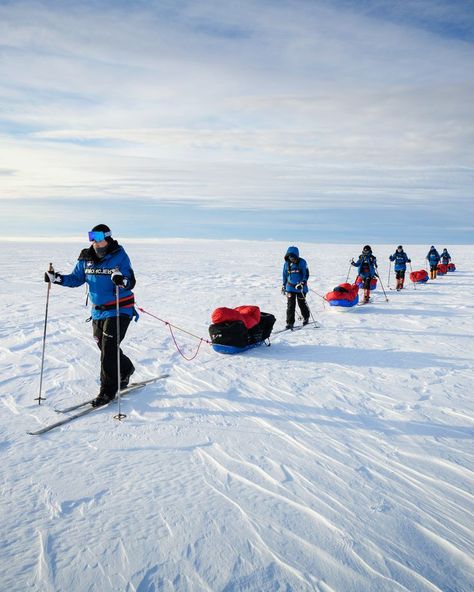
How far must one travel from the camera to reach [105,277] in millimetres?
4750

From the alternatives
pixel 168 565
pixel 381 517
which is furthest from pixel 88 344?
pixel 381 517

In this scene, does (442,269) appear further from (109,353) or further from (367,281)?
(109,353)

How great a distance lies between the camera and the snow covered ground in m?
2.51

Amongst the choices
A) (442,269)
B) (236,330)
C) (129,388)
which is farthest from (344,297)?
(442,269)

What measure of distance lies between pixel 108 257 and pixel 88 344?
327 cm

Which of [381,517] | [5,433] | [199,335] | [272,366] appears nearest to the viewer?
[381,517]

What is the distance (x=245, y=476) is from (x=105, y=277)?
2771mm

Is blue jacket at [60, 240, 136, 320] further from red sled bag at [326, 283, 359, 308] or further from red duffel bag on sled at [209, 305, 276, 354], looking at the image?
red sled bag at [326, 283, 359, 308]

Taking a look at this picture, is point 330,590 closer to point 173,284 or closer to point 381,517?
point 381,517

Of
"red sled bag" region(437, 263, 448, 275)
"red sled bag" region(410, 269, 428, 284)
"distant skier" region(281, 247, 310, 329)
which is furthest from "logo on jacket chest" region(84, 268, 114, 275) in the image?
"red sled bag" region(437, 263, 448, 275)

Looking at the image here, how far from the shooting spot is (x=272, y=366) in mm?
6355

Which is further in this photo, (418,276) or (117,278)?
(418,276)

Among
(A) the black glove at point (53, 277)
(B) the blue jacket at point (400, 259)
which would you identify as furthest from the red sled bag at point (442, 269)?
(A) the black glove at point (53, 277)

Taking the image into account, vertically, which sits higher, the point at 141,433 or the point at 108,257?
the point at 108,257
